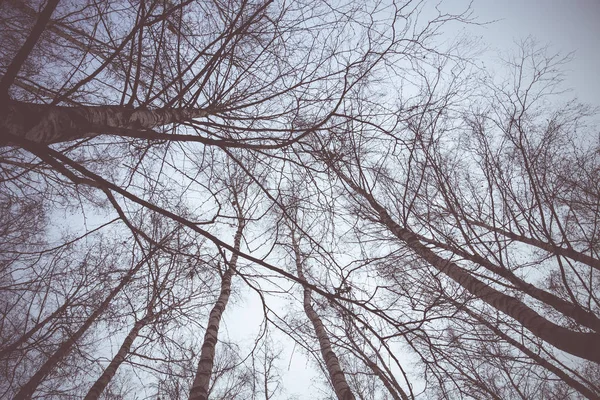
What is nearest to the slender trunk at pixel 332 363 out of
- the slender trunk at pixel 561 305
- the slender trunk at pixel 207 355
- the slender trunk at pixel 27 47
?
the slender trunk at pixel 207 355

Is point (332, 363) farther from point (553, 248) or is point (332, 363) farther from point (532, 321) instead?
point (553, 248)

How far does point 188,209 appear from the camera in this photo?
13.7 ft

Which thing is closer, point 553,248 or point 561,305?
point 553,248

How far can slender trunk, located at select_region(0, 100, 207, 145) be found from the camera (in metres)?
1.36

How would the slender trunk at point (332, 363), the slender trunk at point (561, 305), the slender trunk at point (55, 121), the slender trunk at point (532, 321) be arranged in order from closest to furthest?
the slender trunk at point (55, 121) → the slender trunk at point (532, 321) → the slender trunk at point (561, 305) → the slender trunk at point (332, 363)

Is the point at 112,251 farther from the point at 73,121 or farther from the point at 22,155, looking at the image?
the point at 73,121

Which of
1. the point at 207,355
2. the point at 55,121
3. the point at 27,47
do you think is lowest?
the point at 207,355

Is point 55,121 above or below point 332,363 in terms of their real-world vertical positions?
above

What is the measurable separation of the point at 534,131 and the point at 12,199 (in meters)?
8.06

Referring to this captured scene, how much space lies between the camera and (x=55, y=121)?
5.10ft

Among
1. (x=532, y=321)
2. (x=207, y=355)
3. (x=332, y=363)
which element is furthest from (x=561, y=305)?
(x=207, y=355)

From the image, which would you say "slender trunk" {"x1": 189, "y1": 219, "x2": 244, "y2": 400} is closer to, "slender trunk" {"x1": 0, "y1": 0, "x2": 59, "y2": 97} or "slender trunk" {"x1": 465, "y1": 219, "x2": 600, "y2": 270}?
"slender trunk" {"x1": 0, "y1": 0, "x2": 59, "y2": 97}

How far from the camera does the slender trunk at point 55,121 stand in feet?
4.47

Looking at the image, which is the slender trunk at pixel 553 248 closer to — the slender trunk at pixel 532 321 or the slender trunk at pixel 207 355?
the slender trunk at pixel 532 321
